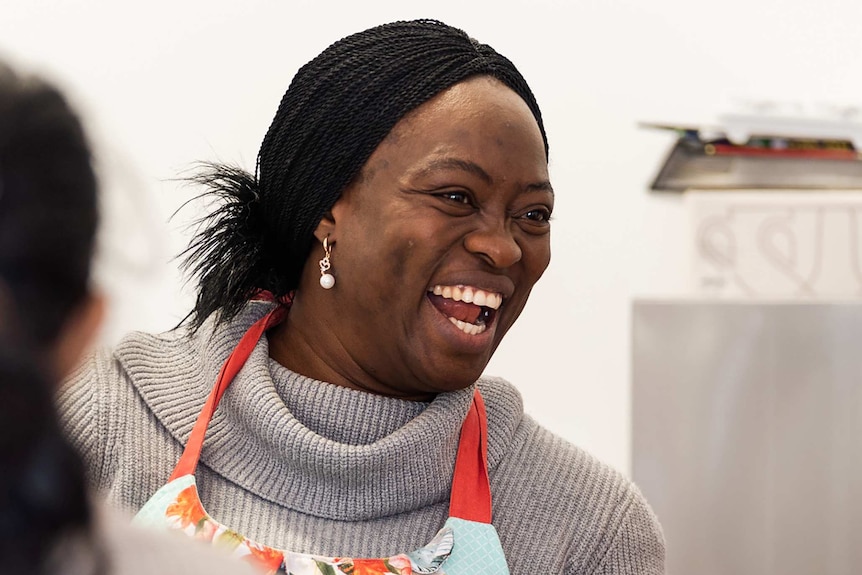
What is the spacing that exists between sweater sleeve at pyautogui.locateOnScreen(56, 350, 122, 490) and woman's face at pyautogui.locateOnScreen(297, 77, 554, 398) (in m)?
0.30

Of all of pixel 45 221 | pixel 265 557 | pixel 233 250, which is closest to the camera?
pixel 45 221

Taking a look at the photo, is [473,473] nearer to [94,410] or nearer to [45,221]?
[94,410]

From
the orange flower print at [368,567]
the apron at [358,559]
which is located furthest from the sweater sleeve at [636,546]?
the orange flower print at [368,567]

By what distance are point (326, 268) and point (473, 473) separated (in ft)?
1.03

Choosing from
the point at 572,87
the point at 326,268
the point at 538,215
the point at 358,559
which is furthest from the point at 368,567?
the point at 572,87

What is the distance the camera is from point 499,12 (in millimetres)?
2969

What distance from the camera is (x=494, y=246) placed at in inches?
52.3

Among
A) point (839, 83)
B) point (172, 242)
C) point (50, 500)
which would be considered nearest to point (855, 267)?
point (839, 83)

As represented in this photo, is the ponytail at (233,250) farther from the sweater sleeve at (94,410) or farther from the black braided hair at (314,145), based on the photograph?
the sweater sleeve at (94,410)

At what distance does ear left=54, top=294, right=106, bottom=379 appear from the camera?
410 mm

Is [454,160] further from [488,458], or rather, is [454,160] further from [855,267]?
[855,267]

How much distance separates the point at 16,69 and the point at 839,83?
9.97ft

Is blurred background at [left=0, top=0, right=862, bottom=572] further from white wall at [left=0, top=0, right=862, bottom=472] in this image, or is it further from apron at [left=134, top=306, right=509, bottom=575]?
apron at [left=134, top=306, right=509, bottom=575]

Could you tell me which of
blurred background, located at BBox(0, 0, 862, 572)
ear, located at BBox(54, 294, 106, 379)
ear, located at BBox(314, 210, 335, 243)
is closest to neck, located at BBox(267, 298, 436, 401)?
ear, located at BBox(314, 210, 335, 243)
